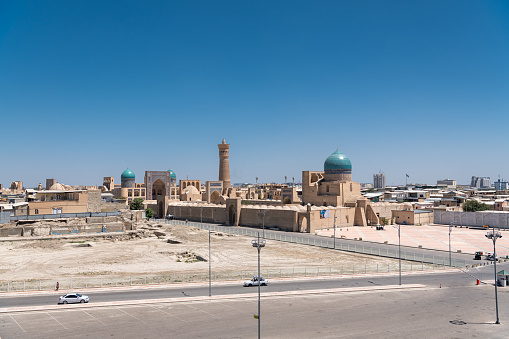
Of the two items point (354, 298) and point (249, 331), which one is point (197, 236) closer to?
point (354, 298)

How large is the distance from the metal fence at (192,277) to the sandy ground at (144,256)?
1687mm

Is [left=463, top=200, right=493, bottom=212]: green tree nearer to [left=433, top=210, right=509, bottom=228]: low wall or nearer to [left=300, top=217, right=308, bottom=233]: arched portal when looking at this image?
[left=433, top=210, right=509, bottom=228]: low wall

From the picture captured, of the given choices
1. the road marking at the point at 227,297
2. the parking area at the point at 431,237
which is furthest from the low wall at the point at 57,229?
the road marking at the point at 227,297

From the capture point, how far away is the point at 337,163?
246 ft

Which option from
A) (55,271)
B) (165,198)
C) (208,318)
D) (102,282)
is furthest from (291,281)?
(165,198)

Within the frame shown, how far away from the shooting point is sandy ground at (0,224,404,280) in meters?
32.3

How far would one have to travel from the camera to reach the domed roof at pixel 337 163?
245 feet

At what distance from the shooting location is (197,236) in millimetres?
52375

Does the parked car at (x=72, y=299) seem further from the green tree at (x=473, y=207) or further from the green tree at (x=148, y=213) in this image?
the green tree at (x=473, y=207)

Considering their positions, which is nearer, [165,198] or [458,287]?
[458,287]

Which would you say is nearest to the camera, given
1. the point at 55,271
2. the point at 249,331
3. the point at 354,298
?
the point at 249,331

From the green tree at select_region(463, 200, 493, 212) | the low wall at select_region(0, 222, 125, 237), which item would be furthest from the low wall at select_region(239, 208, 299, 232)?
the green tree at select_region(463, 200, 493, 212)

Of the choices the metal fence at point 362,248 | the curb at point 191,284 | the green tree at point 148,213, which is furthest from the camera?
the green tree at point 148,213

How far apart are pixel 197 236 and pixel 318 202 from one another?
84.8ft
